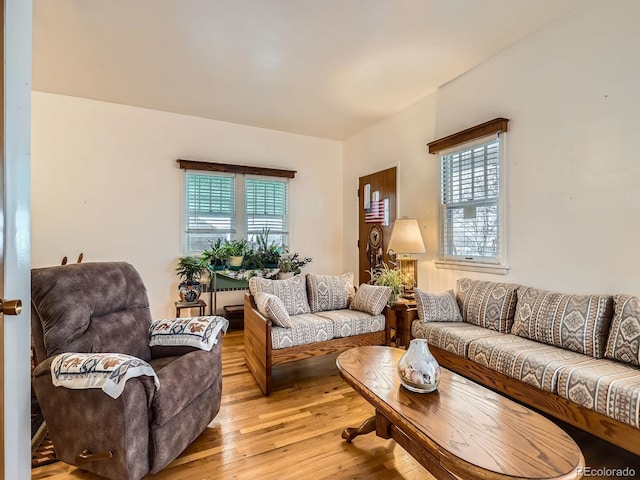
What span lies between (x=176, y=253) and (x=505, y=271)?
3.83 meters

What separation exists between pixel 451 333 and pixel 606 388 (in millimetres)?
1006

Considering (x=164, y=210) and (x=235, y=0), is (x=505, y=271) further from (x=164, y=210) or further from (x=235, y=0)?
(x=164, y=210)

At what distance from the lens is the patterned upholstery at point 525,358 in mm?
1889

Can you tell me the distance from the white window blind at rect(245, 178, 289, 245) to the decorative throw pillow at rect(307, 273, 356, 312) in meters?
1.79

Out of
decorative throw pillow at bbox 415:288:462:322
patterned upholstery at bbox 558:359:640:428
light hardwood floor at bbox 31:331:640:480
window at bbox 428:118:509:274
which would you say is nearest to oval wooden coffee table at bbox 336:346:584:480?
light hardwood floor at bbox 31:331:640:480

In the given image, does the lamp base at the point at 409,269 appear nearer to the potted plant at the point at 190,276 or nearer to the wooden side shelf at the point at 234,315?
the wooden side shelf at the point at 234,315

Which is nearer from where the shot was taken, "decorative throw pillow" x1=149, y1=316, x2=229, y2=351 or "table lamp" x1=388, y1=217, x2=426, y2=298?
"decorative throw pillow" x1=149, y1=316, x2=229, y2=351

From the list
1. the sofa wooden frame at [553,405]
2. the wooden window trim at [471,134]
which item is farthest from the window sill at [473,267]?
the wooden window trim at [471,134]

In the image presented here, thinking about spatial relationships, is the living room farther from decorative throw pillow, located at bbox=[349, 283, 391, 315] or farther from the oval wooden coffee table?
the oval wooden coffee table

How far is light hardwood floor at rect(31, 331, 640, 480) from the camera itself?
65.2 inches

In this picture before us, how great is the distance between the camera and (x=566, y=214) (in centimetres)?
245

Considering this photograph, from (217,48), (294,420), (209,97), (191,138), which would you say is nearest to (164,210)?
(191,138)

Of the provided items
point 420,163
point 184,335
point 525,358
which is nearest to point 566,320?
point 525,358

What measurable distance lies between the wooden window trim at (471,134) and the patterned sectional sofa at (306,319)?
5.44 ft
